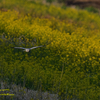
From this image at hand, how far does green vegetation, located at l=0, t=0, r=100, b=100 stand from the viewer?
7.45 meters

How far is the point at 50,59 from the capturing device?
29.1ft

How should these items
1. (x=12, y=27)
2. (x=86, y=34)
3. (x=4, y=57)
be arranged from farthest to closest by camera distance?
1. (x=86, y=34)
2. (x=12, y=27)
3. (x=4, y=57)

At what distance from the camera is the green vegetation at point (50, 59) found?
24.5 feet

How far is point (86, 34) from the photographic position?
12.2m

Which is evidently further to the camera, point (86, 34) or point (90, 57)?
point (86, 34)

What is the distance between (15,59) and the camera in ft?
28.2

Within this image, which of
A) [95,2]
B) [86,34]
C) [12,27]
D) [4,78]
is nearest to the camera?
[4,78]

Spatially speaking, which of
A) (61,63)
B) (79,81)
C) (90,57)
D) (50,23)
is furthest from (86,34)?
(79,81)

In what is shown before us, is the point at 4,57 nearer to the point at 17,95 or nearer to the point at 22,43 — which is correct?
the point at 22,43

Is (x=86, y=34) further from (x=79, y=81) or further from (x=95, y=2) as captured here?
(x=95, y=2)

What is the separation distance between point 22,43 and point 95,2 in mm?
17764

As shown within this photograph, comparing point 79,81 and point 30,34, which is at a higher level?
point 30,34

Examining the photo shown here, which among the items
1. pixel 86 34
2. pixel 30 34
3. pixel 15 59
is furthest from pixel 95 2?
pixel 15 59

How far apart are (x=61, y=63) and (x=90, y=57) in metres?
1.45
